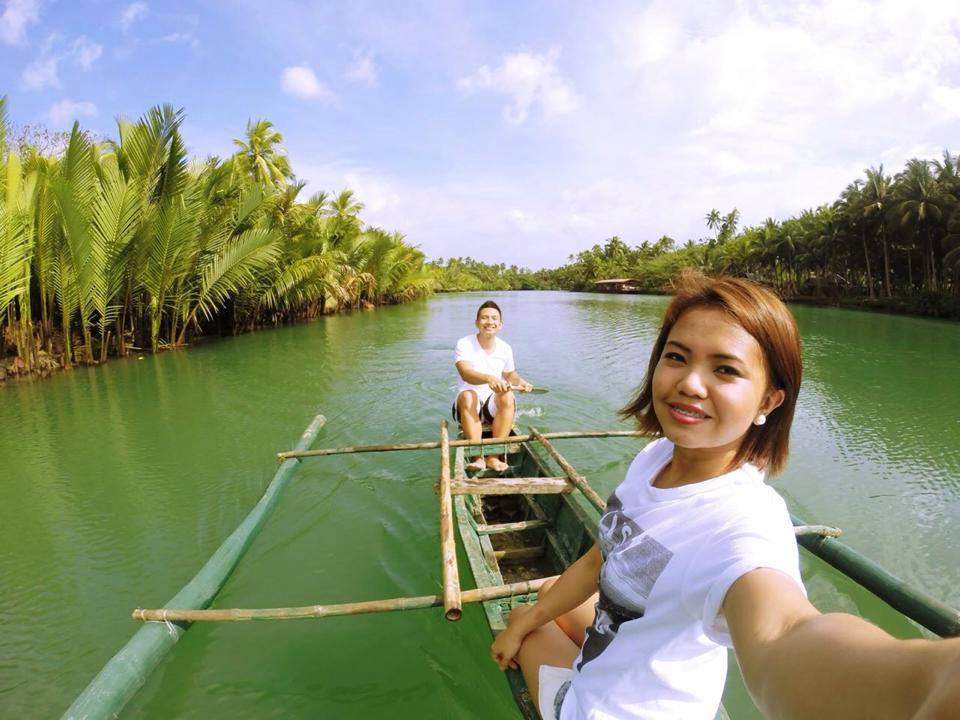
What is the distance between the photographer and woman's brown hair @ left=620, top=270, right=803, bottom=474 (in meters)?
1.13

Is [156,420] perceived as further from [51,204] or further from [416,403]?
[51,204]

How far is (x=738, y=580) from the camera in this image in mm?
902

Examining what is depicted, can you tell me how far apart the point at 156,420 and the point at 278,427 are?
6.47 ft

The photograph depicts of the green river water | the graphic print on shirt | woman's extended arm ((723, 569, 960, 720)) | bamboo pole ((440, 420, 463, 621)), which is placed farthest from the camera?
the green river water

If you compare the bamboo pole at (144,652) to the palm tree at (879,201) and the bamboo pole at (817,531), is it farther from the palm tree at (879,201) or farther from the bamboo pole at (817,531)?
the palm tree at (879,201)

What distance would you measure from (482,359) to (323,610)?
2.97 metres

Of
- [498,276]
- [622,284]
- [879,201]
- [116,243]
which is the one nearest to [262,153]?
[116,243]

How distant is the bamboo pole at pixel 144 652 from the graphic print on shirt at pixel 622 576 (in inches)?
69.3

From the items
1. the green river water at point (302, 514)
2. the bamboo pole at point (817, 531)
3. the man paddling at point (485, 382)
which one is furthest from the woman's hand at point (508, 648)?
the man paddling at point (485, 382)

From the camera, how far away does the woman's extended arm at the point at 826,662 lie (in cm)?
54

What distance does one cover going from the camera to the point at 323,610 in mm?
2307

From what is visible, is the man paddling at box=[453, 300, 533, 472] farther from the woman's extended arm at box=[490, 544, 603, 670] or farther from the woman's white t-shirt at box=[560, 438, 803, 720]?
the woman's white t-shirt at box=[560, 438, 803, 720]

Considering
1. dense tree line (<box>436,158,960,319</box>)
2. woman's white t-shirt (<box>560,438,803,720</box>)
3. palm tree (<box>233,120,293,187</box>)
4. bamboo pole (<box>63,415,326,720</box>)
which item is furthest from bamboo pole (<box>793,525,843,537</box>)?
palm tree (<box>233,120,293,187</box>)

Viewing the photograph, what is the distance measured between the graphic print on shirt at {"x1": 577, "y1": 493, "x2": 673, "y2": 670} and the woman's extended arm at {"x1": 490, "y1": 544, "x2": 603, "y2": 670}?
17 centimetres
